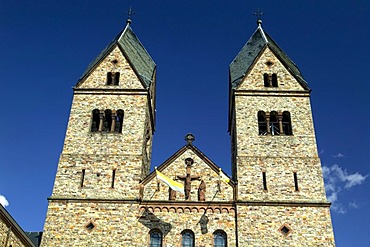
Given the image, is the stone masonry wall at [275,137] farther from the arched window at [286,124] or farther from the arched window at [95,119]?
the arched window at [95,119]

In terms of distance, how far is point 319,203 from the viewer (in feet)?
75.7

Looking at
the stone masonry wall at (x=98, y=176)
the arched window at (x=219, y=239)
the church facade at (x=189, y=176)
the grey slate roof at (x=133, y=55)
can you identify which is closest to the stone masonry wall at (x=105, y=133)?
the church facade at (x=189, y=176)

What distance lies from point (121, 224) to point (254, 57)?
523 inches

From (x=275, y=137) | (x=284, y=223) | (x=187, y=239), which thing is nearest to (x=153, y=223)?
(x=187, y=239)

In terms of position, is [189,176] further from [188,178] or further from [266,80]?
[266,80]

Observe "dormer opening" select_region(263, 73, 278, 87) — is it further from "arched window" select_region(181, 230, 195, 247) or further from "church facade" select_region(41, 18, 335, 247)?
"arched window" select_region(181, 230, 195, 247)

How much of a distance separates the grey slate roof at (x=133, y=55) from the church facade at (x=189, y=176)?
0.67ft

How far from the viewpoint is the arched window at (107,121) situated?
88.5 feet

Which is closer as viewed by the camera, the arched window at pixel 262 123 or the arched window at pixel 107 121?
the arched window at pixel 262 123

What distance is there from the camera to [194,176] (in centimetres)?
2431

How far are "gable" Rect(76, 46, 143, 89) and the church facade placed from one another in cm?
6

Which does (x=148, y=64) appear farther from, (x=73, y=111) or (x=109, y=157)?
(x=109, y=157)

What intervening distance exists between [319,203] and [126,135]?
410 inches

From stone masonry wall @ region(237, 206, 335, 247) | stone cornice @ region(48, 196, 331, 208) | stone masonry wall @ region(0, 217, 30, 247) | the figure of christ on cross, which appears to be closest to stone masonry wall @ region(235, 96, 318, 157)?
the figure of christ on cross
